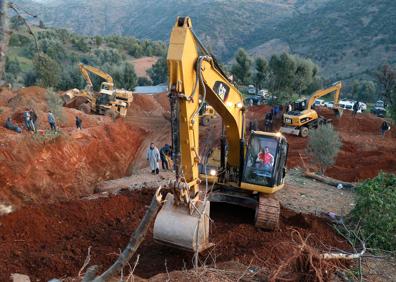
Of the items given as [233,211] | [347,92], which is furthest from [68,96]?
[347,92]

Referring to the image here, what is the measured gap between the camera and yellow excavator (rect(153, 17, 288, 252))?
276 inches

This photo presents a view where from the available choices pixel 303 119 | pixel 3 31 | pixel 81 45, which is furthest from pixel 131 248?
pixel 81 45

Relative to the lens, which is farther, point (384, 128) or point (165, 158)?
point (384, 128)

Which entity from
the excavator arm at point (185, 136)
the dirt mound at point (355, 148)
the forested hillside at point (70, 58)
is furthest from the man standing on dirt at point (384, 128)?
the excavator arm at point (185, 136)

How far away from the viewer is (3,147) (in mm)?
15453

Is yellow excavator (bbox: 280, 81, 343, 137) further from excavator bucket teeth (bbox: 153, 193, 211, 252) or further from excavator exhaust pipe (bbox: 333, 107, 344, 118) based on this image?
excavator bucket teeth (bbox: 153, 193, 211, 252)

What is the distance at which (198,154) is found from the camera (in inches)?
307

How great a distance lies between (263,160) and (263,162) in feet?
0.17

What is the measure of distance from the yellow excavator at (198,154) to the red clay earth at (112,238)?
681mm

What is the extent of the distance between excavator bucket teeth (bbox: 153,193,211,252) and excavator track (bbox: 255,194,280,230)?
2311 mm

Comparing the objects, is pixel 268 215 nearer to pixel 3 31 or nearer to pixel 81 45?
pixel 3 31

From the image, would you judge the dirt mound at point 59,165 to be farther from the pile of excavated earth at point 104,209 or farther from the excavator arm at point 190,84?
the excavator arm at point 190,84

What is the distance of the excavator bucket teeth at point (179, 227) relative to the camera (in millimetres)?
7113

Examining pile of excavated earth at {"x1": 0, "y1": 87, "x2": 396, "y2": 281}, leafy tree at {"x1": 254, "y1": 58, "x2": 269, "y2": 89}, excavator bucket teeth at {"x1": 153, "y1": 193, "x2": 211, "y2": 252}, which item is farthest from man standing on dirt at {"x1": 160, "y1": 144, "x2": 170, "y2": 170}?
leafy tree at {"x1": 254, "y1": 58, "x2": 269, "y2": 89}
